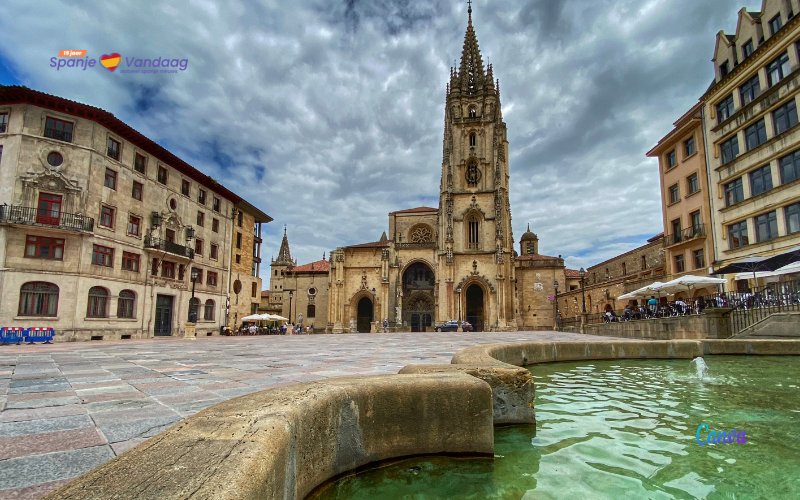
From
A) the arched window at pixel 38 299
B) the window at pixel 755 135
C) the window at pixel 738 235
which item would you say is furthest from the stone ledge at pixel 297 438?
the window at pixel 755 135

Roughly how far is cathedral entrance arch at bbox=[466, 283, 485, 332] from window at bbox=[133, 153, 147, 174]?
2961 centimetres

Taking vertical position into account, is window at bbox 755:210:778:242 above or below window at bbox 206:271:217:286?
above

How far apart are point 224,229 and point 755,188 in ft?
120

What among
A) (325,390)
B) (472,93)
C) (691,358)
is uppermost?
(472,93)

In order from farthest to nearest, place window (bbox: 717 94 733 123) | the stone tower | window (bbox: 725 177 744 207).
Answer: the stone tower, window (bbox: 717 94 733 123), window (bbox: 725 177 744 207)

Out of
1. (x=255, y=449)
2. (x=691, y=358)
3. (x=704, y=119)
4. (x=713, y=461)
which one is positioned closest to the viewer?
(x=255, y=449)

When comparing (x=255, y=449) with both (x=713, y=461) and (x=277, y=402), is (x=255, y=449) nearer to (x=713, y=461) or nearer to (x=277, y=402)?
(x=277, y=402)

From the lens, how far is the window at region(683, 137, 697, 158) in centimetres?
2672

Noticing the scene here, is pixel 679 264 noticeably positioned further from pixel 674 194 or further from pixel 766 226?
pixel 766 226

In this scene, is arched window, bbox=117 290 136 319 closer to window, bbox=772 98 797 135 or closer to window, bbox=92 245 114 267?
window, bbox=92 245 114 267

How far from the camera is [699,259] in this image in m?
25.7

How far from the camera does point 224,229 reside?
3431 cm

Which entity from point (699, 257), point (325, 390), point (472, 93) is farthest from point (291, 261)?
point (325, 390)

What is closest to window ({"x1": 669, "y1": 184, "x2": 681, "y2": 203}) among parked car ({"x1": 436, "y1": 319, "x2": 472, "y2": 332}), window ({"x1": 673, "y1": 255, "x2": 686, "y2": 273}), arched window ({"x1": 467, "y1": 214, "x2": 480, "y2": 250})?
window ({"x1": 673, "y1": 255, "x2": 686, "y2": 273})
